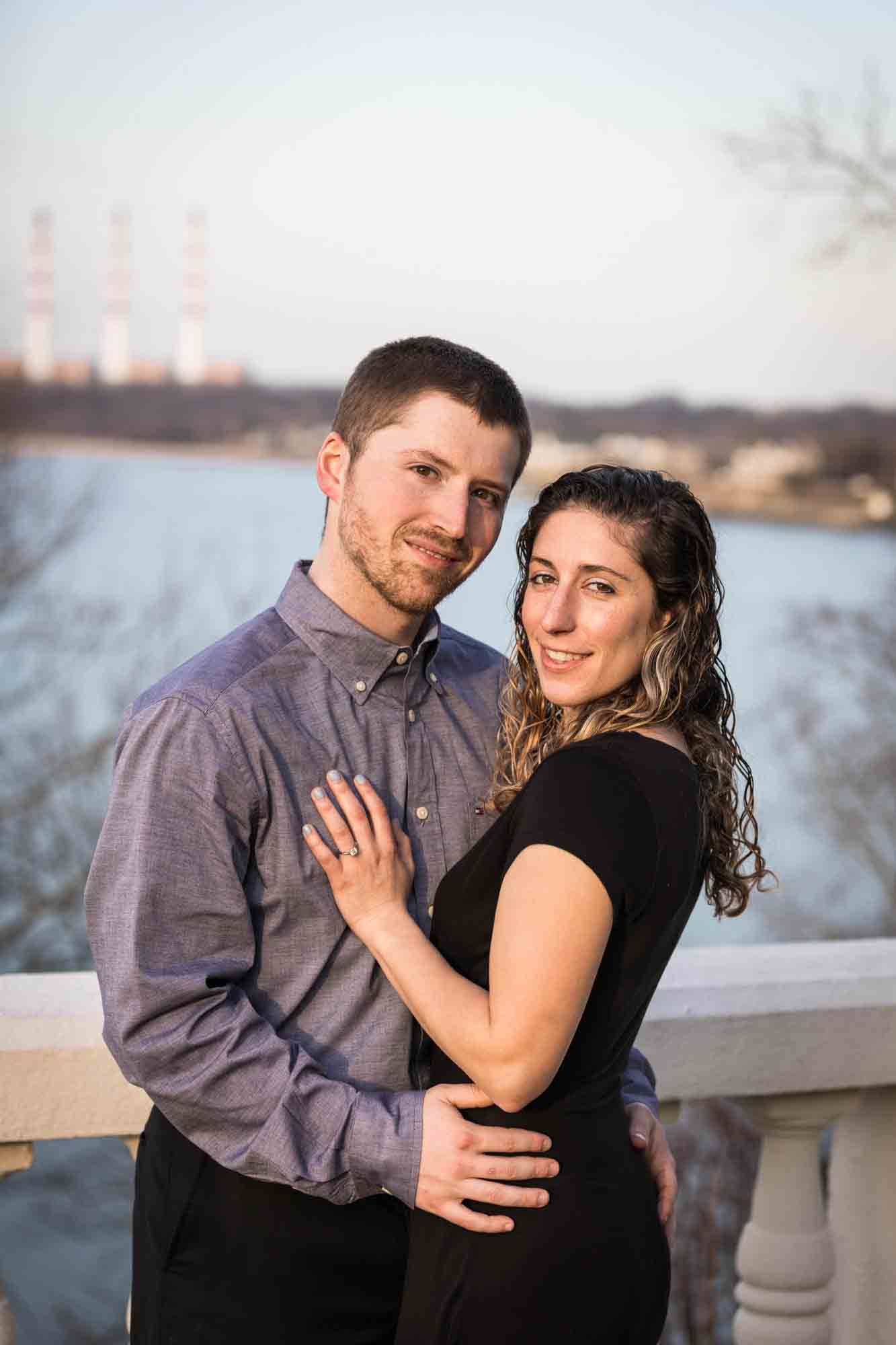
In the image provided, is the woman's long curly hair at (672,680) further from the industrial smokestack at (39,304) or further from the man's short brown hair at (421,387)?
the industrial smokestack at (39,304)

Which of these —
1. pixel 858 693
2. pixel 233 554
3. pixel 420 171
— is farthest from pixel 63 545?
pixel 858 693

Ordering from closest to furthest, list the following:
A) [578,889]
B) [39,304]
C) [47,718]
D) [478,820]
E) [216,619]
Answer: [578,889] → [478,820] → [47,718] → [216,619] → [39,304]

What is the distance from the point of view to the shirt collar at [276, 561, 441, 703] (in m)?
1.93

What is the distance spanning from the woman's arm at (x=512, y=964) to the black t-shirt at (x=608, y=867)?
0.12 feet

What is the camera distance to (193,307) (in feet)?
69.1

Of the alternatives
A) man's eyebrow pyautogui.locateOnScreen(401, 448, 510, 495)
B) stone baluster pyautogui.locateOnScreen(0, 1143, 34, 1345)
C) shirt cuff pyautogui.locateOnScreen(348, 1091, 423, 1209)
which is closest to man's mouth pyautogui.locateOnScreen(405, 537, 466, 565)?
man's eyebrow pyautogui.locateOnScreen(401, 448, 510, 495)

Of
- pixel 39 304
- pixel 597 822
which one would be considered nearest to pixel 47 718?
pixel 39 304

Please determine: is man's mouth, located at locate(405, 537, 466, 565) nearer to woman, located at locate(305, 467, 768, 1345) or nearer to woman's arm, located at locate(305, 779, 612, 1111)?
woman, located at locate(305, 467, 768, 1345)

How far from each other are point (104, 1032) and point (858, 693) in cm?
1479

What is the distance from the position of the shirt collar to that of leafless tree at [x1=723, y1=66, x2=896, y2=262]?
14319 millimetres

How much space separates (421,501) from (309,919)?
1.77ft

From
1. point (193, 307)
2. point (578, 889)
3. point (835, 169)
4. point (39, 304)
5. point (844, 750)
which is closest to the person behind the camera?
point (578, 889)

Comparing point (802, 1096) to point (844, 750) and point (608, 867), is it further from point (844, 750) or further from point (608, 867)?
point (844, 750)

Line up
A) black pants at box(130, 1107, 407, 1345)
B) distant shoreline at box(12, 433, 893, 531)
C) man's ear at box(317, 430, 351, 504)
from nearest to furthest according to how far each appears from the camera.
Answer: black pants at box(130, 1107, 407, 1345) < man's ear at box(317, 430, 351, 504) < distant shoreline at box(12, 433, 893, 531)
